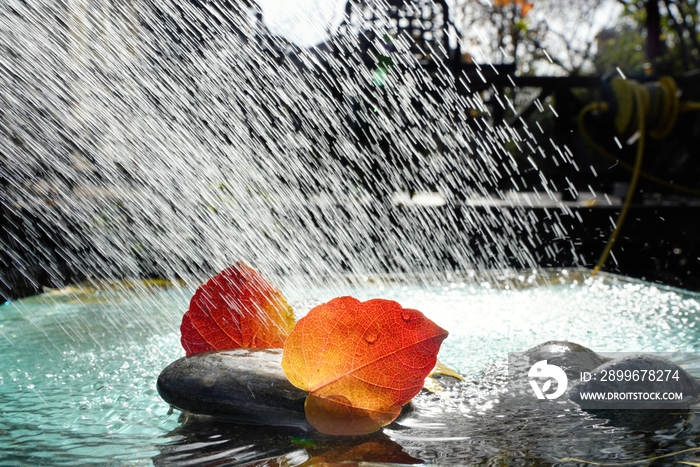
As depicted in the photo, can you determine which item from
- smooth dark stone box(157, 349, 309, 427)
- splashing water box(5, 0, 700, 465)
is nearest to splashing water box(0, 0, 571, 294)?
splashing water box(5, 0, 700, 465)

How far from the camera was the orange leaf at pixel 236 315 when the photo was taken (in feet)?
4.46

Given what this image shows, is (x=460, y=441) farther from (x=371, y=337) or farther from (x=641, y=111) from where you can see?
(x=641, y=111)

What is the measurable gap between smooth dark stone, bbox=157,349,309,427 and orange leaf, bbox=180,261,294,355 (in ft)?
0.58

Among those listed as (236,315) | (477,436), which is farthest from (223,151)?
(477,436)

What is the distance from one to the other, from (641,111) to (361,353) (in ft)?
13.4

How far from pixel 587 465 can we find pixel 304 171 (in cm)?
339

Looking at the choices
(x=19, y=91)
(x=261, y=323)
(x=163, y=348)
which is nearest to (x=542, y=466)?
(x=261, y=323)

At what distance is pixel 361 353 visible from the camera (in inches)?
42.6

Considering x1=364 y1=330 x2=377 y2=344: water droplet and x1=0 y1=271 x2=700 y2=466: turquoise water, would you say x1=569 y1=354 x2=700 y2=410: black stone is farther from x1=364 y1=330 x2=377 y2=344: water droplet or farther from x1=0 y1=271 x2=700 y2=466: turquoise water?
x1=364 y1=330 x2=377 y2=344: water droplet

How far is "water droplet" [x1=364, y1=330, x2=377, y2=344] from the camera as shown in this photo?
3.56 feet

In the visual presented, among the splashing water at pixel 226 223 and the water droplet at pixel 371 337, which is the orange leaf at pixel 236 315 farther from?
the water droplet at pixel 371 337

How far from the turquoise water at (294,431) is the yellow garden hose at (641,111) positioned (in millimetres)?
2134

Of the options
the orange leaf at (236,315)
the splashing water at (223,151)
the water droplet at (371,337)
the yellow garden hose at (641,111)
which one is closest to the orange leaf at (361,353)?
the water droplet at (371,337)

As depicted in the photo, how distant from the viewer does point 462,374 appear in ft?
4.62
